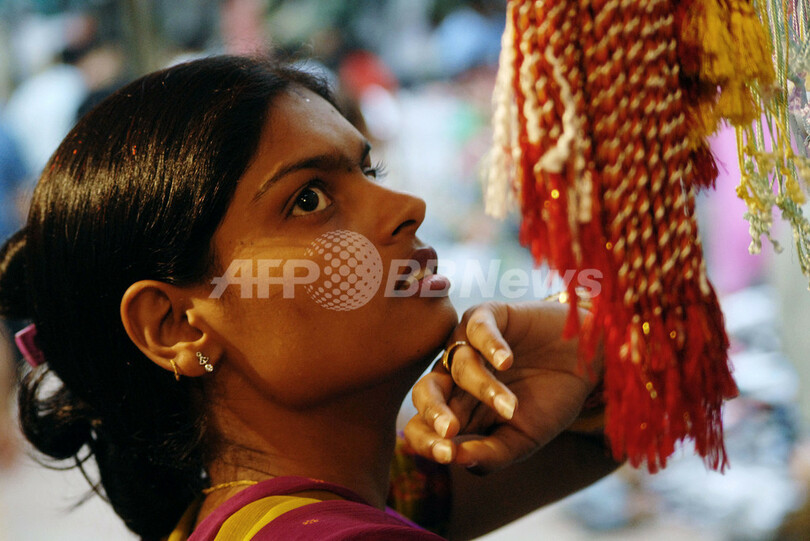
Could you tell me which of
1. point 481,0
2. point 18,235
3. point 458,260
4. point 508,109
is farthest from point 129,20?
point 508,109

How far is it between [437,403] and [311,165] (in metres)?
0.35

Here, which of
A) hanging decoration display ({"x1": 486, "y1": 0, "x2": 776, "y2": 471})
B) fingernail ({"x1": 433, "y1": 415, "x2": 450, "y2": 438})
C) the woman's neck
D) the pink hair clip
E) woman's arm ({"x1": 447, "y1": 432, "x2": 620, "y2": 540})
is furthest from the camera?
woman's arm ({"x1": 447, "y1": 432, "x2": 620, "y2": 540})

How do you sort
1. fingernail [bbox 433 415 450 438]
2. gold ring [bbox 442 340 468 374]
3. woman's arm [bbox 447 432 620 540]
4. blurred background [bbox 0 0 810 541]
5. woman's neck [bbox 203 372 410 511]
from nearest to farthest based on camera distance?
fingernail [bbox 433 415 450 438] → gold ring [bbox 442 340 468 374] → woman's neck [bbox 203 372 410 511] → woman's arm [bbox 447 432 620 540] → blurred background [bbox 0 0 810 541]

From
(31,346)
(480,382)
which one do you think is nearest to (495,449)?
(480,382)

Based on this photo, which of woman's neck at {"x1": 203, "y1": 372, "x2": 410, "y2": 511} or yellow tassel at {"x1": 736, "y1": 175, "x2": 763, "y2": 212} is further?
woman's neck at {"x1": 203, "y1": 372, "x2": 410, "y2": 511}

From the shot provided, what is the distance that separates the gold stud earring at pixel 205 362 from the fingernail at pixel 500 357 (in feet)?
1.25

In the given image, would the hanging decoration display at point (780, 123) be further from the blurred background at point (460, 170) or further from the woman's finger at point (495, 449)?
the blurred background at point (460, 170)

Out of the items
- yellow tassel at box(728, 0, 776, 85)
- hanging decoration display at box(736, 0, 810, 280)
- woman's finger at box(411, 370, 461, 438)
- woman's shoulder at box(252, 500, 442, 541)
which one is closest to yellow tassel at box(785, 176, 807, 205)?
hanging decoration display at box(736, 0, 810, 280)

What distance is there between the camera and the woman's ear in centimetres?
92

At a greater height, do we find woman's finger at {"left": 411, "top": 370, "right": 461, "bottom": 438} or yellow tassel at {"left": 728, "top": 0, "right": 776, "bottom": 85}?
yellow tassel at {"left": 728, "top": 0, "right": 776, "bottom": 85}

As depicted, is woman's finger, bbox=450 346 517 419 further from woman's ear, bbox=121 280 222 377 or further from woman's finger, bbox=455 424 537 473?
woman's ear, bbox=121 280 222 377

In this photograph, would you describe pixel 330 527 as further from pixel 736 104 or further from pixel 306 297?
pixel 736 104

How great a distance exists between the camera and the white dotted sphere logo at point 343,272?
2.87 ft

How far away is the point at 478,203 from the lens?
245 cm
